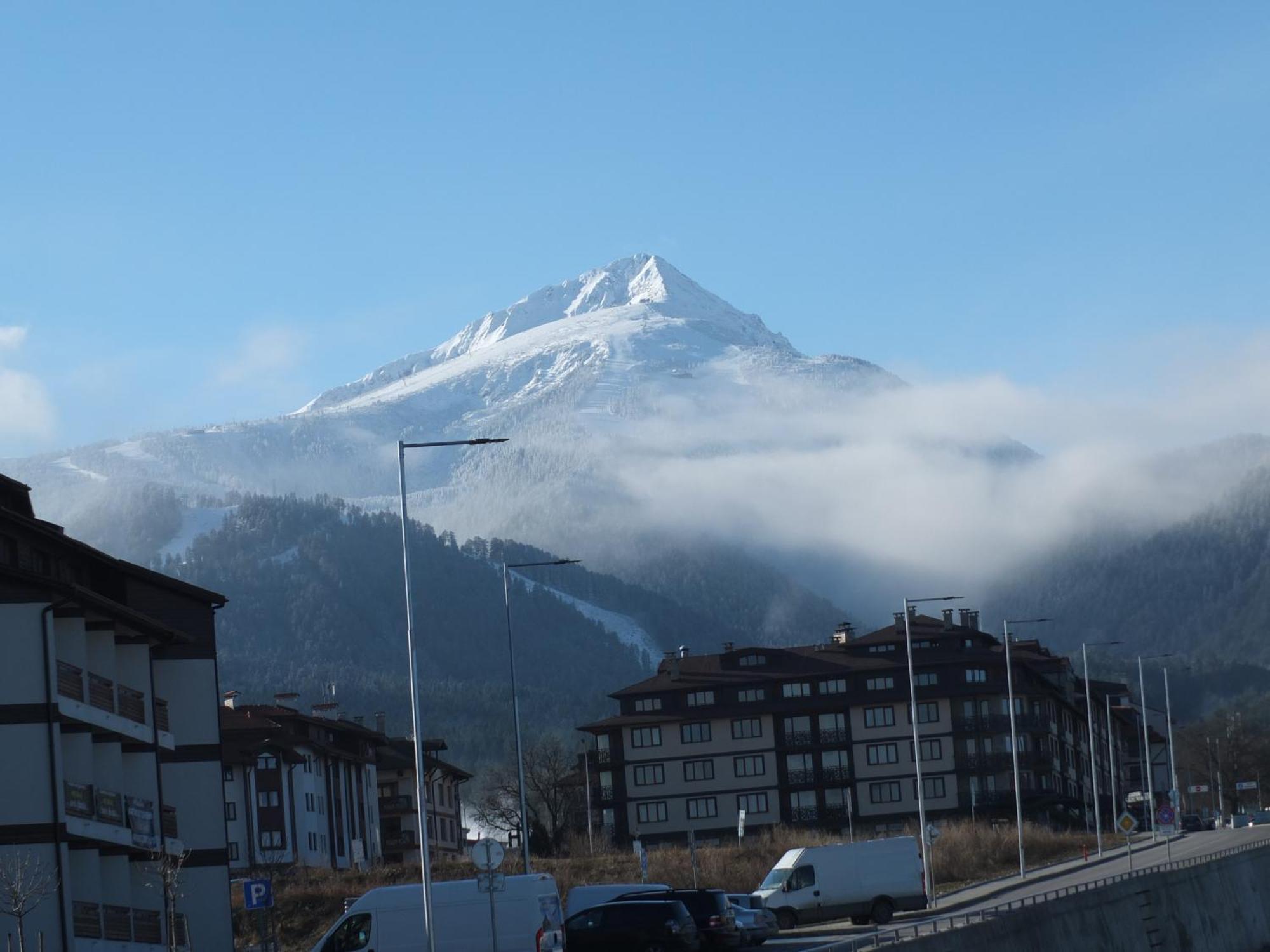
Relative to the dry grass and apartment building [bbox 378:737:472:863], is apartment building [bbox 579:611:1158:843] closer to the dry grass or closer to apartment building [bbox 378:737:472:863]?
apartment building [bbox 378:737:472:863]

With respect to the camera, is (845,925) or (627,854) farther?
(627,854)

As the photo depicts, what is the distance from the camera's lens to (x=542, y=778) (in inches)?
6083

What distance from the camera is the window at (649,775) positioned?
5153 inches

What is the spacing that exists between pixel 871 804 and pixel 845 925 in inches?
2605

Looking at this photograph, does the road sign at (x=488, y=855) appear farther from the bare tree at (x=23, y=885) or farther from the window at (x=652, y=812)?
the window at (x=652, y=812)

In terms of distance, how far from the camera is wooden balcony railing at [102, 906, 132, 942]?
50281 mm

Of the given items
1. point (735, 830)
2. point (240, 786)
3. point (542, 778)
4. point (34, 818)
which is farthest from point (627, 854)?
point (542, 778)

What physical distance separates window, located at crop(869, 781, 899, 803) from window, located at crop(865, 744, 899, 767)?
1.46 m

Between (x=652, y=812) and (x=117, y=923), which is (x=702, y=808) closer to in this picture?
(x=652, y=812)

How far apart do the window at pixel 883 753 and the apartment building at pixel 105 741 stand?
74.1 m

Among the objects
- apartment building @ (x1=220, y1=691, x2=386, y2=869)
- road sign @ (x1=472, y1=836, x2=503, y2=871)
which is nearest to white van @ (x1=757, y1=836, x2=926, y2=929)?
road sign @ (x1=472, y1=836, x2=503, y2=871)

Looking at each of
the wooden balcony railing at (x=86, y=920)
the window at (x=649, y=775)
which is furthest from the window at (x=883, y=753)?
the wooden balcony railing at (x=86, y=920)

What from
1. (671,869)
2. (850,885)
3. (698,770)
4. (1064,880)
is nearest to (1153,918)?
(850,885)

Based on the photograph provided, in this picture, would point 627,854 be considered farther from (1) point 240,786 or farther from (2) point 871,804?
(2) point 871,804
